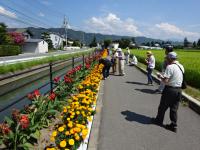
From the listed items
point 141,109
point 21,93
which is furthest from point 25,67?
point 141,109

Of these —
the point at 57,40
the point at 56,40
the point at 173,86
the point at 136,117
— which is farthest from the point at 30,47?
the point at 173,86

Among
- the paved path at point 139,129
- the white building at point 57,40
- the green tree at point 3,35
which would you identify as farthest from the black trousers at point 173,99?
the white building at point 57,40

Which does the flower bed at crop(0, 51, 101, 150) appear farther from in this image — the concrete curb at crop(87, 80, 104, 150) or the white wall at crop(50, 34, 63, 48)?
the white wall at crop(50, 34, 63, 48)

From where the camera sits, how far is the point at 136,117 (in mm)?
7141

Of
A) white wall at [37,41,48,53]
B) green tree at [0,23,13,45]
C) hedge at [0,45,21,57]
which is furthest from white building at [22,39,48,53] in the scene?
hedge at [0,45,21,57]

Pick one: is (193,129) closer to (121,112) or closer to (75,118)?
(121,112)

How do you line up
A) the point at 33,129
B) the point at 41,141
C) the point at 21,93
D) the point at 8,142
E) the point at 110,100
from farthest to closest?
the point at 21,93
the point at 110,100
the point at 41,141
the point at 33,129
the point at 8,142

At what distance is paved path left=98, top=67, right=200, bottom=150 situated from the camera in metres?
5.23

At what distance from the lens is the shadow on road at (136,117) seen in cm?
682

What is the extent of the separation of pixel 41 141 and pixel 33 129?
566mm

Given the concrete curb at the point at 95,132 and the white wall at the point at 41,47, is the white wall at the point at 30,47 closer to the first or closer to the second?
the white wall at the point at 41,47

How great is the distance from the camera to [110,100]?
925cm

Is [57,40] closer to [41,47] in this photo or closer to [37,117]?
[41,47]

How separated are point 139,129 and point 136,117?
994 mm
